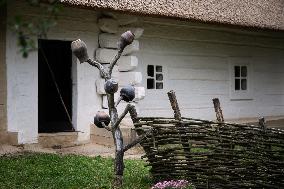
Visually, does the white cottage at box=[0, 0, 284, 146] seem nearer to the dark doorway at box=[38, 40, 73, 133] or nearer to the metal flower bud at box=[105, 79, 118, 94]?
the dark doorway at box=[38, 40, 73, 133]

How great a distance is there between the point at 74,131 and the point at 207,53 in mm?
4054

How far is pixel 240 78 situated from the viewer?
1273 cm

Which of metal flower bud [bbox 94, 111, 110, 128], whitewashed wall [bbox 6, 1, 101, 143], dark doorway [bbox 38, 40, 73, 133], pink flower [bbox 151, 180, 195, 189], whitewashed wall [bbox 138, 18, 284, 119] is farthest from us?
whitewashed wall [bbox 138, 18, 284, 119]

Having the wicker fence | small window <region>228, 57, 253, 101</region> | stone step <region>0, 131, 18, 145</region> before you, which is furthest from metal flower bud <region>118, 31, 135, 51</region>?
small window <region>228, 57, 253, 101</region>

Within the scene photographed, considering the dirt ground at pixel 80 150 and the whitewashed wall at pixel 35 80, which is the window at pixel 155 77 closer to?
the whitewashed wall at pixel 35 80

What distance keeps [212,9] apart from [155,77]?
180cm

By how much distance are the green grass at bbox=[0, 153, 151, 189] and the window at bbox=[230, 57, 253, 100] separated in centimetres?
562

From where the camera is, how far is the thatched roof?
8.65 metres

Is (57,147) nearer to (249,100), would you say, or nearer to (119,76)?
(119,76)

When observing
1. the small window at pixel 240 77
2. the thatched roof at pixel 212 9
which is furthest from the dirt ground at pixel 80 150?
the small window at pixel 240 77

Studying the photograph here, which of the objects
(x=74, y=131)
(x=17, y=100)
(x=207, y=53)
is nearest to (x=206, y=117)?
(x=207, y=53)

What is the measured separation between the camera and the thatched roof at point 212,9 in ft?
28.4

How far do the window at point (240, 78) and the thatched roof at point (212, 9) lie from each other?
4.10 ft

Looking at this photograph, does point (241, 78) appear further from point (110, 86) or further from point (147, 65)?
point (110, 86)
